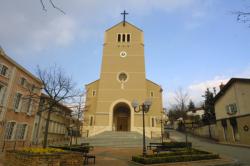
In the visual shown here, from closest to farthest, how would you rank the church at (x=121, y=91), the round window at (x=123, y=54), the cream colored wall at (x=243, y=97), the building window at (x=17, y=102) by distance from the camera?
the building window at (x=17, y=102)
the cream colored wall at (x=243, y=97)
the church at (x=121, y=91)
the round window at (x=123, y=54)

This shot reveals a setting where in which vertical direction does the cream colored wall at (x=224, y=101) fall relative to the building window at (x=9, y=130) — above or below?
above

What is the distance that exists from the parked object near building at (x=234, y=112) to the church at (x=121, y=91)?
1000cm

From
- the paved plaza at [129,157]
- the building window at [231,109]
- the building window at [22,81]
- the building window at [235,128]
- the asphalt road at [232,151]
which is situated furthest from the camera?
the building window at [231,109]

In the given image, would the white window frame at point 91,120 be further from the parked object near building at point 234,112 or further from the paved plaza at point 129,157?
the parked object near building at point 234,112

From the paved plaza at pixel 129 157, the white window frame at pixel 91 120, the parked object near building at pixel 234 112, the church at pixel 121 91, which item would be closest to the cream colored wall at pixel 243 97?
the parked object near building at pixel 234 112

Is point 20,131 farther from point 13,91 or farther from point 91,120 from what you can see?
point 91,120

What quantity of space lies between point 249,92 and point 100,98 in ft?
70.5

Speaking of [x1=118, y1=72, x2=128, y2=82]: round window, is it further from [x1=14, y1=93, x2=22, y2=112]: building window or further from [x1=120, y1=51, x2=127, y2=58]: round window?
[x1=14, y1=93, x2=22, y2=112]: building window

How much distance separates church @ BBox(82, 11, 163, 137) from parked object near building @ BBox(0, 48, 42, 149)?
1052 cm

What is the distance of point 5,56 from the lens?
18.6m

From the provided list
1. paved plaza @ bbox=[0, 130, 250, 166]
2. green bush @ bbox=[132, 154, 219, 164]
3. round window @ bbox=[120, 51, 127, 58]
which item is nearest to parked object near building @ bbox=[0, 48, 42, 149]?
paved plaza @ bbox=[0, 130, 250, 166]

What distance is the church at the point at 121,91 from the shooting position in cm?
3203

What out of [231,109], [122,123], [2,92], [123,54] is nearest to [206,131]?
[231,109]

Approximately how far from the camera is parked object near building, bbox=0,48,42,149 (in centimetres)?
1856
